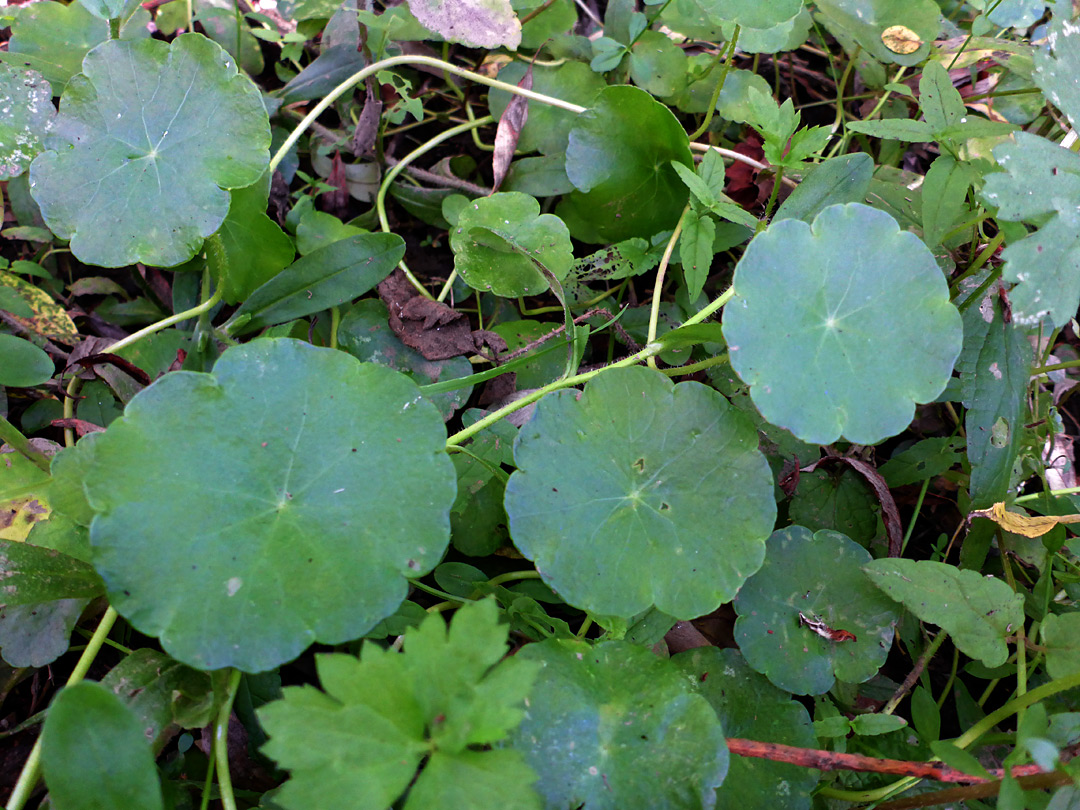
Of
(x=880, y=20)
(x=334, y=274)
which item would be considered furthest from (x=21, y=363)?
(x=880, y=20)

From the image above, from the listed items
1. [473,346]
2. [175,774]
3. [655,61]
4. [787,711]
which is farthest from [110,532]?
[655,61]

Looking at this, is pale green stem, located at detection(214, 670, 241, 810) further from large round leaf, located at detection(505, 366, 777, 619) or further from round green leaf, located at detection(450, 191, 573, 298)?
round green leaf, located at detection(450, 191, 573, 298)

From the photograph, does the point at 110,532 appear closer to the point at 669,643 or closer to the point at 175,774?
the point at 175,774

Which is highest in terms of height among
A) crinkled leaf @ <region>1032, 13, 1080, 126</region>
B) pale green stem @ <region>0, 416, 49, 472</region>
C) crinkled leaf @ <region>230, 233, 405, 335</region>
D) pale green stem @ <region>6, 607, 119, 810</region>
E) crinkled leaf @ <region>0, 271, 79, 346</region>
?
crinkled leaf @ <region>1032, 13, 1080, 126</region>

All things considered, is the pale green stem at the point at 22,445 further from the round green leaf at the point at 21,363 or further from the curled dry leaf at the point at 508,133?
the curled dry leaf at the point at 508,133

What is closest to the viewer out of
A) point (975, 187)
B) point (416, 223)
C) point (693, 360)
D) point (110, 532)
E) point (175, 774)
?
point (110, 532)

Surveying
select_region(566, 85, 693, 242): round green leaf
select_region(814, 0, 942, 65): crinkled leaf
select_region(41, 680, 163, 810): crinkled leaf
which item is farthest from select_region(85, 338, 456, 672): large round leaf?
select_region(814, 0, 942, 65): crinkled leaf
